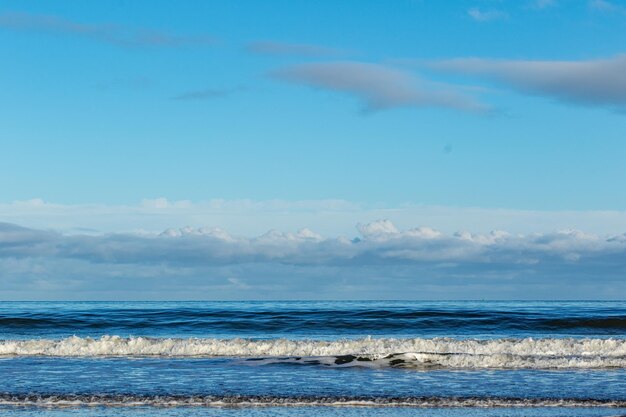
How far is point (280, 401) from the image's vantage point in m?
20.2

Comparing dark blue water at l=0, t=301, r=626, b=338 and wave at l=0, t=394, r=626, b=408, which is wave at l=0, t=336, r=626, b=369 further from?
dark blue water at l=0, t=301, r=626, b=338

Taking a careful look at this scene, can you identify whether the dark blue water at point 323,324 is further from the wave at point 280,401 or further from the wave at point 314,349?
the wave at point 280,401

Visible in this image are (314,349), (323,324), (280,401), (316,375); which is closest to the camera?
(280,401)

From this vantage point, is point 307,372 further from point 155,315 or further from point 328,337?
point 155,315

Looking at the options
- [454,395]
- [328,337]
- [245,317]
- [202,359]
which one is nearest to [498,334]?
[328,337]

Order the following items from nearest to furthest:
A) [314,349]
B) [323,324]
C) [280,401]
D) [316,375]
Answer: [280,401], [316,375], [314,349], [323,324]

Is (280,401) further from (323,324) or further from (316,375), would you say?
(323,324)

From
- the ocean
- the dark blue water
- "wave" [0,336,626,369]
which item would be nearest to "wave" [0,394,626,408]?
the ocean

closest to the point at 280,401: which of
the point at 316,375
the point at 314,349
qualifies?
the point at 316,375

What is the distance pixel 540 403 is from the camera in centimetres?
1981

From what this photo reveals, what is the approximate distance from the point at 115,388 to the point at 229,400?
3.75m

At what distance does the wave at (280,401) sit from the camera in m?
19.8

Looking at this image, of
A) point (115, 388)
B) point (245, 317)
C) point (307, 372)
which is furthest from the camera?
point (245, 317)

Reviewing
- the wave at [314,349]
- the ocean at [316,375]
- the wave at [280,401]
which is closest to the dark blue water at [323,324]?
the ocean at [316,375]
